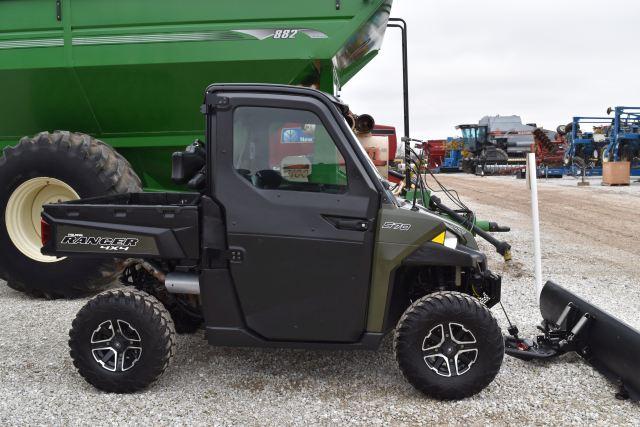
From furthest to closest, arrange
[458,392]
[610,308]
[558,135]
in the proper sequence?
[558,135], [610,308], [458,392]

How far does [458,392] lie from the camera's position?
3.34 m

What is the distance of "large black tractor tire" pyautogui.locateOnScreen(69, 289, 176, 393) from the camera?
3.40 meters

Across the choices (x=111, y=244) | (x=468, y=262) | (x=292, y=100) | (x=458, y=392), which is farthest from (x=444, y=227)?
(x=111, y=244)

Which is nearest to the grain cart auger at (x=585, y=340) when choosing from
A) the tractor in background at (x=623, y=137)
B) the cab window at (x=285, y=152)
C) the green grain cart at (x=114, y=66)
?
the cab window at (x=285, y=152)

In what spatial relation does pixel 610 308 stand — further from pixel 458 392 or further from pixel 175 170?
pixel 175 170

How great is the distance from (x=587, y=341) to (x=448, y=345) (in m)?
1.12

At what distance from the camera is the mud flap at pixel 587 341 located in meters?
3.38

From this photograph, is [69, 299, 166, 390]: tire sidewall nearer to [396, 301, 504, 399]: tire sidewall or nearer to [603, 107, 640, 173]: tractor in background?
[396, 301, 504, 399]: tire sidewall

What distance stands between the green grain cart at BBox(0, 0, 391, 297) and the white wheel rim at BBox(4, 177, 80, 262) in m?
0.01

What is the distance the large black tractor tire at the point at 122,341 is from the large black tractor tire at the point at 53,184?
6.32 feet

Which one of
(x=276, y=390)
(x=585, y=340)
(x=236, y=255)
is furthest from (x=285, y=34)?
(x=585, y=340)

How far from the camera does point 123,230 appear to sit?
11.4ft

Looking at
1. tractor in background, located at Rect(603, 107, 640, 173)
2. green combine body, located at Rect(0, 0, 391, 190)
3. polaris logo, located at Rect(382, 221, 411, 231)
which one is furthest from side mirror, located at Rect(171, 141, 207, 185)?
tractor in background, located at Rect(603, 107, 640, 173)

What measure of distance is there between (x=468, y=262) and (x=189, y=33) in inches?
149
